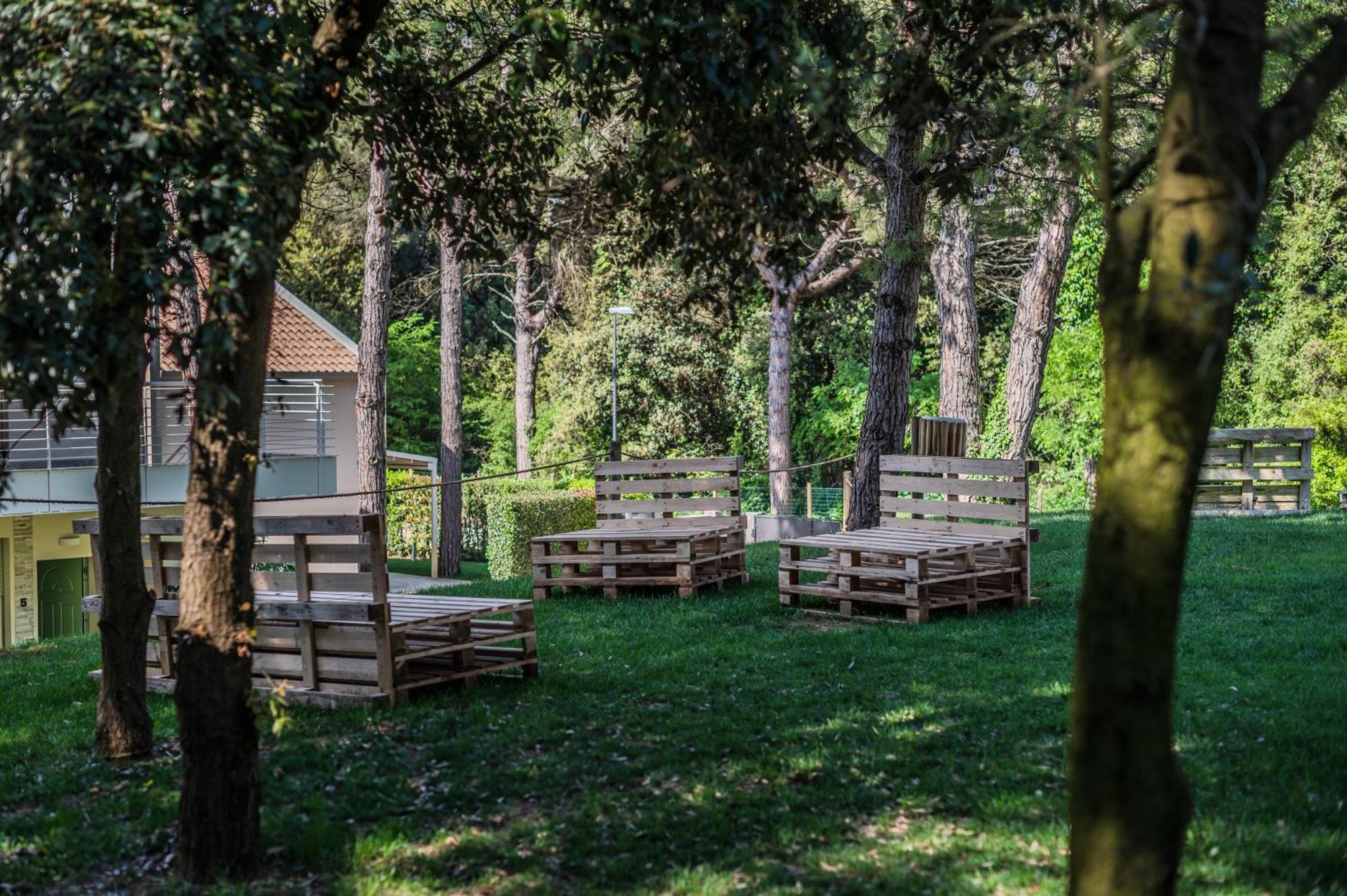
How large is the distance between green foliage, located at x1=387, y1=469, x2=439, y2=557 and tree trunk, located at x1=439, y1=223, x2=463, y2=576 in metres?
6.94

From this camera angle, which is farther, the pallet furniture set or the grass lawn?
the pallet furniture set

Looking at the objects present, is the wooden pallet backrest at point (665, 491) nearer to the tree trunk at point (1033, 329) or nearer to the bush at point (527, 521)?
the tree trunk at point (1033, 329)

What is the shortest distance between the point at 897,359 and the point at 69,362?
9.68 m

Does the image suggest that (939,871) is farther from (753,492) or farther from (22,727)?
(753,492)

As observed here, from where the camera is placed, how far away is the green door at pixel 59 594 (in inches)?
984

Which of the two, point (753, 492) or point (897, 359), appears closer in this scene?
point (897, 359)

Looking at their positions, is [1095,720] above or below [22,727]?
above

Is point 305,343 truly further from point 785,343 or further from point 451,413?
point 785,343

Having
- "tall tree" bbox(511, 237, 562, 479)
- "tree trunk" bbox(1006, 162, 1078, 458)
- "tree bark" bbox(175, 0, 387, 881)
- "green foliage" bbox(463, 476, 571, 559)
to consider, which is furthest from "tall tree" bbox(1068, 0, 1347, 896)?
"green foliage" bbox(463, 476, 571, 559)

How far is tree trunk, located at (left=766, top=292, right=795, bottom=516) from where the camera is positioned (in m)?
26.5

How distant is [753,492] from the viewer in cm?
3503

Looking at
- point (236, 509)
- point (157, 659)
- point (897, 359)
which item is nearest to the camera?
point (236, 509)

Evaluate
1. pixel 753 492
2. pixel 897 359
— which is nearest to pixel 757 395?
pixel 753 492

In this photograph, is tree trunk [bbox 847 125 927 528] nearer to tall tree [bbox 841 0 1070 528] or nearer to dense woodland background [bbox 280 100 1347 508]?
tall tree [bbox 841 0 1070 528]
